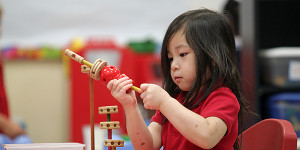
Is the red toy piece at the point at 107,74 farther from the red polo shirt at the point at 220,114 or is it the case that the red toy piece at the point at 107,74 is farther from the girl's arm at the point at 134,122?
the red polo shirt at the point at 220,114

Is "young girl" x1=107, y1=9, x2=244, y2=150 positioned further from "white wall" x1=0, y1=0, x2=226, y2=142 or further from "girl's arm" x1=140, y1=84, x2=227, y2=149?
"white wall" x1=0, y1=0, x2=226, y2=142

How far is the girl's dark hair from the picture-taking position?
0.71m

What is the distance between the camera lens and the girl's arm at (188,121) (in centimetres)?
63

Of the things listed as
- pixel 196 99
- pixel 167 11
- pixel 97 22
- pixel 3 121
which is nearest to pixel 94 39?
pixel 97 22

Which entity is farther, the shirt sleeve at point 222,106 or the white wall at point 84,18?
the white wall at point 84,18

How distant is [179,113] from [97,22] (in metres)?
1.96

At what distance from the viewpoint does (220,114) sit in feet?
2.14

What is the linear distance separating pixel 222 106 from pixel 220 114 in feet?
0.07

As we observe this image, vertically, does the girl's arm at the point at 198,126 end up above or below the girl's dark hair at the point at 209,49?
below

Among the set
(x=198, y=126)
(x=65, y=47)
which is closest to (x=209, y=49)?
(x=198, y=126)

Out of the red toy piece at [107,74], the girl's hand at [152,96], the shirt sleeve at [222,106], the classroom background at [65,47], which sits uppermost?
the red toy piece at [107,74]

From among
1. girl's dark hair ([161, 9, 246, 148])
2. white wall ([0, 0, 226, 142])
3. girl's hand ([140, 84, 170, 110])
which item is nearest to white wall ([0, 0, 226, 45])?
white wall ([0, 0, 226, 142])

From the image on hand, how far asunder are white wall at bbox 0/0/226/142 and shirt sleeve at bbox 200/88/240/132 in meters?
1.74

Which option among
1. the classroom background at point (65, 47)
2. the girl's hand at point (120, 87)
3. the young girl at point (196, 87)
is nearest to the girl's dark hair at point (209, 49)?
the young girl at point (196, 87)
